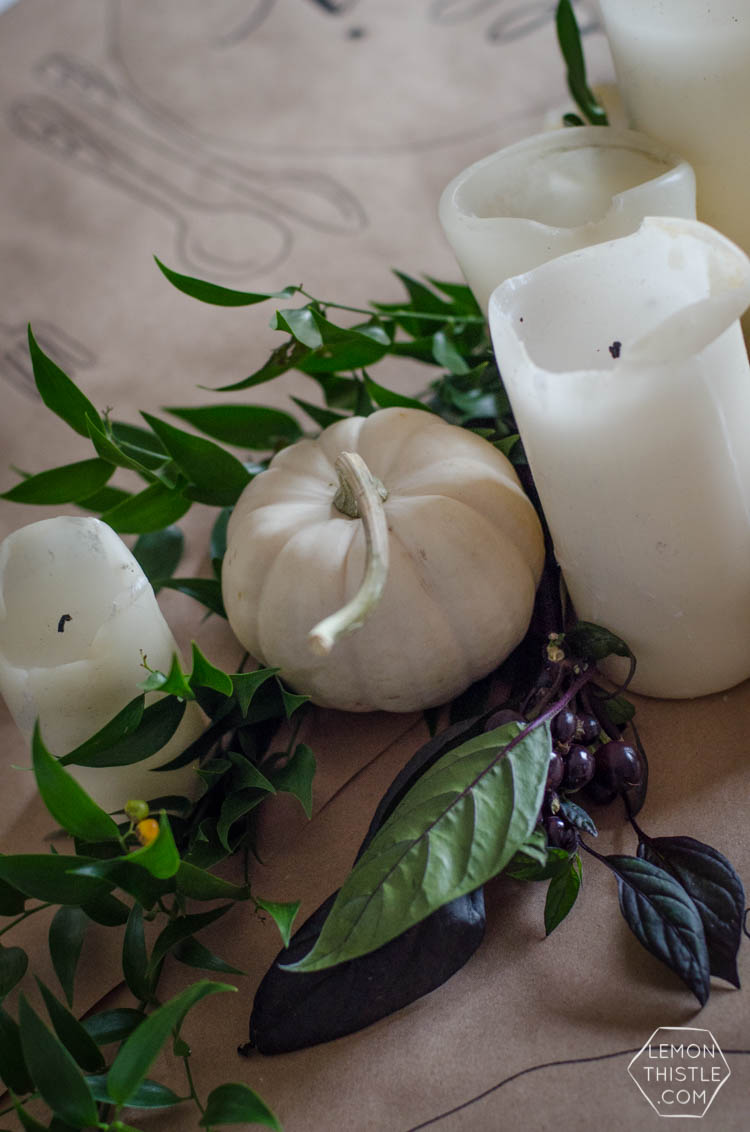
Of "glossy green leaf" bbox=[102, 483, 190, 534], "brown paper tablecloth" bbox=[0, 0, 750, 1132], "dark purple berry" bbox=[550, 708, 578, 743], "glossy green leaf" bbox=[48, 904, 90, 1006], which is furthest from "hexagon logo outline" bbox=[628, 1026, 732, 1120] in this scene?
"glossy green leaf" bbox=[102, 483, 190, 534]

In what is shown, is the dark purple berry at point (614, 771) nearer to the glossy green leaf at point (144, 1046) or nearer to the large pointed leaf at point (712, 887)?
the large pointed leaf at point (712, 887)

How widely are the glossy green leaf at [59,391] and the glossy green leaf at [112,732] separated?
13cm

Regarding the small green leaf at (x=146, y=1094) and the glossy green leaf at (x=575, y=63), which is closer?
the small green leaf at (x=146, y=1094)

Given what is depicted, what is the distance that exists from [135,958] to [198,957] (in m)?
0.02

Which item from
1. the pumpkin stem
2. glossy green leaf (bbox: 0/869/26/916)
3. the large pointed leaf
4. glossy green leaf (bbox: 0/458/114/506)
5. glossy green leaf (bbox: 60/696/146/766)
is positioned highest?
glossy green leaf (bbox: 0/458/114/506)

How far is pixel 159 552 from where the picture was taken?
0.57 m

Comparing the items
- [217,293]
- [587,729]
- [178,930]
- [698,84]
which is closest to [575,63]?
[698,84]

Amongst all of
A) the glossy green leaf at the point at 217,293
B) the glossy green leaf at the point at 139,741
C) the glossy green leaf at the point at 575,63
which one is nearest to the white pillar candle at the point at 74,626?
the glossy green leaf at the point at 139,741

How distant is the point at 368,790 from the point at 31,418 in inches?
14.3

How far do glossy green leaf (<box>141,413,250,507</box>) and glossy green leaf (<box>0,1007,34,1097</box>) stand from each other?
0.24 metres

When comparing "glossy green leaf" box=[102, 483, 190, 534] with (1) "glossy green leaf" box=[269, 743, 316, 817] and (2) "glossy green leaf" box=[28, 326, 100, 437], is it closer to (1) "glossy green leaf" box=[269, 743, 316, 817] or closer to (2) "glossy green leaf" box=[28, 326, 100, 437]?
(2) "glossy green leaf" box=[28, 326, 100, 437]

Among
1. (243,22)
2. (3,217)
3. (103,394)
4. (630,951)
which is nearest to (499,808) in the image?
(630,951)

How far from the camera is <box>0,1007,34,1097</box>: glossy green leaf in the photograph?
0.37m

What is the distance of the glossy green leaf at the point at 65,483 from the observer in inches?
19.8
